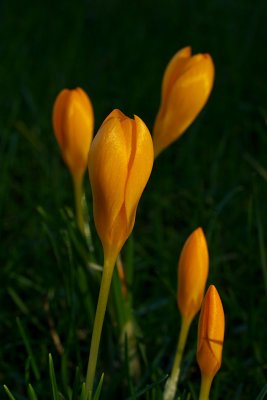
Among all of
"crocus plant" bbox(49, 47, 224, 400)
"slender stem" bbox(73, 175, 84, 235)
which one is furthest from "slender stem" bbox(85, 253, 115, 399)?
"slender stem" bbox(73, 175, 84, 235)

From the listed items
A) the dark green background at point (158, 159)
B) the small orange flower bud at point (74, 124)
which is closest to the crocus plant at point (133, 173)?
the small orange flower bud at point (74, 124)

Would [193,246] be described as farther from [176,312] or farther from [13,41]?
[13,41]

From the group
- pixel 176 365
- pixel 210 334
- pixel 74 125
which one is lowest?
pixel 176 365

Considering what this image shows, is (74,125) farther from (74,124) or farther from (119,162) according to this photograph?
(119,162)

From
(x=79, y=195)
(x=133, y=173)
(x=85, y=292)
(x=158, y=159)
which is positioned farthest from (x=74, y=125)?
(x=158, y=159)

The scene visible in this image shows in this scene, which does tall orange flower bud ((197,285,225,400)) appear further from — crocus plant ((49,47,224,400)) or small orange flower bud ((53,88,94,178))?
small orange flower bud ((53,88,94,178))

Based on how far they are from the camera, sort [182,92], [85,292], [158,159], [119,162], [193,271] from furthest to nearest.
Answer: [158,159] → [85,292] → [182,92] → [193,271] → [119,162]

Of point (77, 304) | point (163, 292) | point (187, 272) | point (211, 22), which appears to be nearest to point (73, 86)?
point (211, 22)
